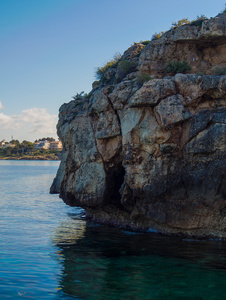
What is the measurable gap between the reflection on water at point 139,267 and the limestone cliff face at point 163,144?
1.73 m

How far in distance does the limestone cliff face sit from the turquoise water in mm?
1543

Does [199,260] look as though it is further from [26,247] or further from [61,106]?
[61,106]

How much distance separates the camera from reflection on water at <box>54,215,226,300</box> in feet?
40.6

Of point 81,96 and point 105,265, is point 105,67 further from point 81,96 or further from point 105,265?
point 105,265

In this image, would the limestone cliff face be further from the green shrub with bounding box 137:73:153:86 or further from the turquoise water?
the turquoise water

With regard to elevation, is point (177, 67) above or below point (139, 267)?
above

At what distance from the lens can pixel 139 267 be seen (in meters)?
14.8

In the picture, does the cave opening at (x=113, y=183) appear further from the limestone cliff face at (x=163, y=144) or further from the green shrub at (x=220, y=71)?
the green shrub at (x=220, y=71)

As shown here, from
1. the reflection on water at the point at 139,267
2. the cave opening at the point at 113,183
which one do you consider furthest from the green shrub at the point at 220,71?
the reflection on water at the point at 139,267

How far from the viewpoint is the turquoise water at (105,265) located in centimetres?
1240

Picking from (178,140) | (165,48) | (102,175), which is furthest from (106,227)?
(165,48)

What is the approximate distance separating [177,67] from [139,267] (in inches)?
482

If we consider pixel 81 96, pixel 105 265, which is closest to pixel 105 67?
pixel 81 96

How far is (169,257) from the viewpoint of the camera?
1591 cm
